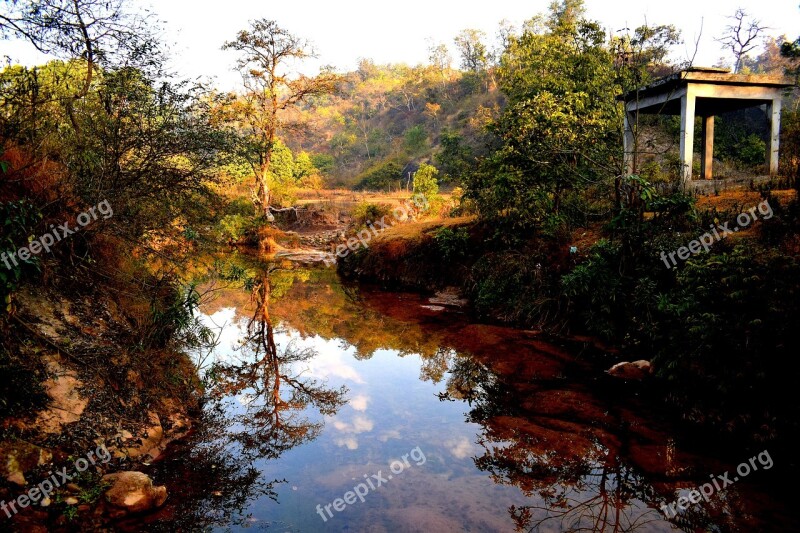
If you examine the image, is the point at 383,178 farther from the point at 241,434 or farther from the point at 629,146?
the point at 241,434

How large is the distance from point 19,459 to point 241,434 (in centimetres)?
233

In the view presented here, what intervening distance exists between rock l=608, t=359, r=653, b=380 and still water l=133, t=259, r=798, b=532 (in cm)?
24

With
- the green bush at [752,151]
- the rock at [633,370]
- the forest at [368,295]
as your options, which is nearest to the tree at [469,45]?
the green bush at [752,151]

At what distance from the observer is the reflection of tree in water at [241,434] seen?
4480mm

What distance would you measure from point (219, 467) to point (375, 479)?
1679 millimetres

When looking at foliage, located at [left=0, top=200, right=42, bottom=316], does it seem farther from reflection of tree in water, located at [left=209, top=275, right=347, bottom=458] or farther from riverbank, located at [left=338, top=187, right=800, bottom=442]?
riverbank, located at [left=338, top=187, right=800, bottom=442]

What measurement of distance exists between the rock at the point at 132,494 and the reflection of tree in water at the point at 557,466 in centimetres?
323

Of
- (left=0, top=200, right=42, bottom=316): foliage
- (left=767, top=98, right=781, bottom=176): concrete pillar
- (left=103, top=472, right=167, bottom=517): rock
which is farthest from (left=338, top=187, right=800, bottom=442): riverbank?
(left=0, top=200, right=42, bottom=316): foliage

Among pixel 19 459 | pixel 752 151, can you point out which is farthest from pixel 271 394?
pixel 752 151

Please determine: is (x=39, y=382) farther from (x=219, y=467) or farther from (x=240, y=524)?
(x=240, y=524)

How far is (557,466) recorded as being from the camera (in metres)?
5.17

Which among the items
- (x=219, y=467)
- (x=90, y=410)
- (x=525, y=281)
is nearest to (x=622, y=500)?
(x=219, y=467)

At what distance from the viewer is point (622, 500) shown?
4598 millimetres

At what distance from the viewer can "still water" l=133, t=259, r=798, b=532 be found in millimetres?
4406
